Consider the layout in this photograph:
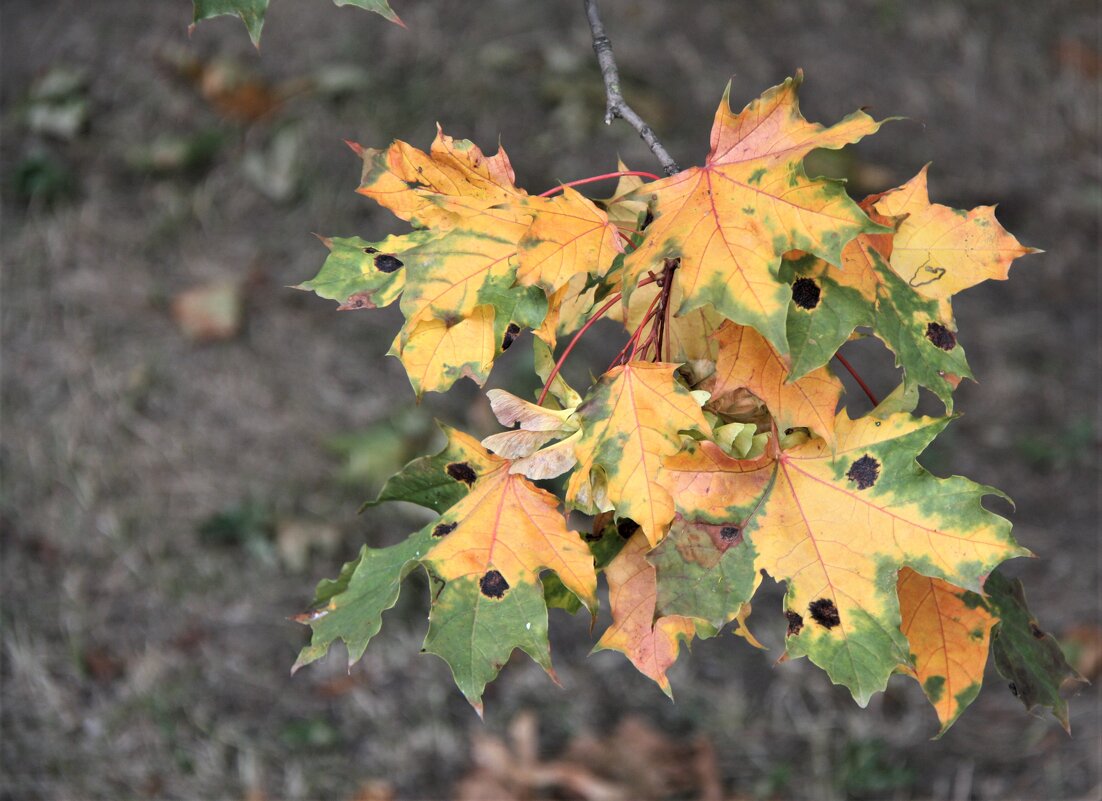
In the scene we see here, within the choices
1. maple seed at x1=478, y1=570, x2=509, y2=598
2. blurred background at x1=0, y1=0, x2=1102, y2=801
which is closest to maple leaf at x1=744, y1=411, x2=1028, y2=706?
maple seed at x1=478, y1=570, x2=509, y2=598

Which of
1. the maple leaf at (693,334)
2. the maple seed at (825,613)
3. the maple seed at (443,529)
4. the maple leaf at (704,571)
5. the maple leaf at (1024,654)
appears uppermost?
the maple leaf at (693,334)

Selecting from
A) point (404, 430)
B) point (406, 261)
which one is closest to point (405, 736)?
point (404, 430)

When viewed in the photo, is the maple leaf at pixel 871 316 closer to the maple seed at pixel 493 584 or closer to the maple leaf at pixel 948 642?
the maple leaf at pixel 948 642

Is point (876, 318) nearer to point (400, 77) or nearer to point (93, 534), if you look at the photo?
point (93, 534)

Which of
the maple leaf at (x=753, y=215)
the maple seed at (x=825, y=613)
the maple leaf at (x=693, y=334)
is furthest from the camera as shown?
the maple leaf at (x=693, y=334)

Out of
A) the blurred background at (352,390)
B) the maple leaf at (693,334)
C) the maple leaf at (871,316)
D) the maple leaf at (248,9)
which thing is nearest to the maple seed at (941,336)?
the maple leaf at (871,316)

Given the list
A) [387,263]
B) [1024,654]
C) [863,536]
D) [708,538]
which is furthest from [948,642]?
[387,263]

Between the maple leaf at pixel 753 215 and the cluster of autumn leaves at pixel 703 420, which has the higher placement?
the maple leaf at pixel 753 215

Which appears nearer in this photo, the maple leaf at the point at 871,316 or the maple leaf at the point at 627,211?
the maple leaf at the point at 871,316
